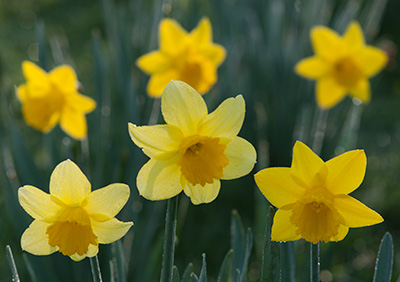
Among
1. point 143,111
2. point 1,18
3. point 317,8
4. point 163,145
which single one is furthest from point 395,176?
point 1,18

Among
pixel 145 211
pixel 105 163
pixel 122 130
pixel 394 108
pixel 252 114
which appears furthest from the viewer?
pixel 394 108

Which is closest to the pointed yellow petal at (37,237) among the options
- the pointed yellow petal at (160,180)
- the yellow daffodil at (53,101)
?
the pointed yellow petal at (160,180)

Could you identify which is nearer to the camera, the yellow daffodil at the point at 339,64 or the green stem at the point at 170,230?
the green stem at the point at 170,230

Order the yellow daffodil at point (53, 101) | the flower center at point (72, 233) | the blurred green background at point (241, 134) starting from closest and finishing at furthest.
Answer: the flower center at point (72, 233) → the yellow daffodil at point (53, 101) → the blurred green background at point (241, 134)

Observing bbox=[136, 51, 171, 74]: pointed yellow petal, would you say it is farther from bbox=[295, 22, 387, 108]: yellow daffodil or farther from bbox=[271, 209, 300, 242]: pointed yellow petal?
bbox=[271, 209, 300, 242]: pointed yellow petal

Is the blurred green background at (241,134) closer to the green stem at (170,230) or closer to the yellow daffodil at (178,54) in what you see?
the yellow daffodil at (178,54)

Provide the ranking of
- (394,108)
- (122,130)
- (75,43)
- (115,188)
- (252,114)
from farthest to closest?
(75,43)
(394,108)
(252,114)
(122,130)
(115,188)

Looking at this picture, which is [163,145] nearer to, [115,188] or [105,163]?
[115,188]

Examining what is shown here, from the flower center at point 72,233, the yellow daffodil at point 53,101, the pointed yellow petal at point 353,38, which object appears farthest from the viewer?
the pointed yellow petal at point 353,38

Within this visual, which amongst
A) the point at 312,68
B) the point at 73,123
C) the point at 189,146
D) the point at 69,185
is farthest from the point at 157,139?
the point at 312,68

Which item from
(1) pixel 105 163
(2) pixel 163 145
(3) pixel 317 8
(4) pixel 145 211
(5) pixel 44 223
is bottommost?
(4) pixel 145 211
